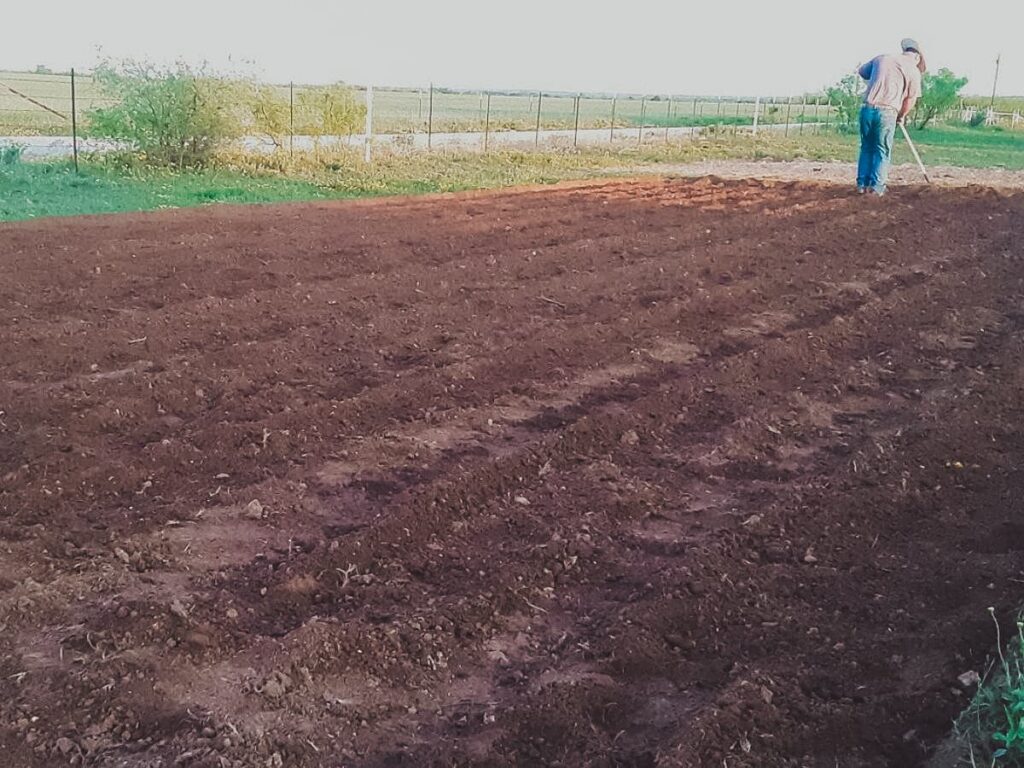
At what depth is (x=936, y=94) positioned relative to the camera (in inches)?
1640

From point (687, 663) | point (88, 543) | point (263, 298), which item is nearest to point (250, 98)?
point (263, 298)

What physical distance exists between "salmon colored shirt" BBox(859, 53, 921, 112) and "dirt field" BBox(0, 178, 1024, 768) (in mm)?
6559

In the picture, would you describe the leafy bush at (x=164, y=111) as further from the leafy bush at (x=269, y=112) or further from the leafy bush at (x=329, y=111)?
the leafy bush at (x=329, y=111)

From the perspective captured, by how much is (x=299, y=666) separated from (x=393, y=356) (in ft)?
10.9

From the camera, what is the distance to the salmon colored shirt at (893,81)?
46.1ft

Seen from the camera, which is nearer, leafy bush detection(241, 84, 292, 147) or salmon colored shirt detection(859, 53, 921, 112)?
salmon colored shirt detection(859, 53, 921, 112)

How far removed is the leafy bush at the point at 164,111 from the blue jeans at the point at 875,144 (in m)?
10.8

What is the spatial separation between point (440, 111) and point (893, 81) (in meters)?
49.7

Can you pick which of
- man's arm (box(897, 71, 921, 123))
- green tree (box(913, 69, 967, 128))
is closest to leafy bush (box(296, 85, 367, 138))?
man's arm (box(897, 71, 921, 123))

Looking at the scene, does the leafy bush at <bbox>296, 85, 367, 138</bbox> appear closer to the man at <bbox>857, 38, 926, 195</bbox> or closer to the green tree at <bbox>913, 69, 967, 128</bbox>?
the man at <bbox>857, 38, 926, 195</bbox>

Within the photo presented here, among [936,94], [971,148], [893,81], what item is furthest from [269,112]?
[936,94]

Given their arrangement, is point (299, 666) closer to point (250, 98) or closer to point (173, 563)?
point (173, 563)

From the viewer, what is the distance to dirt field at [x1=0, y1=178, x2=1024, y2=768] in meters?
2.85

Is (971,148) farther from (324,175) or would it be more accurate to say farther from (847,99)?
(324,175)
